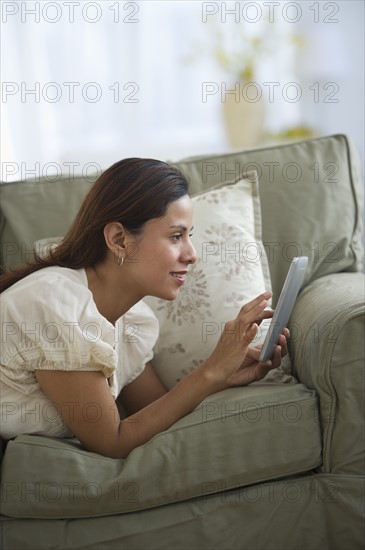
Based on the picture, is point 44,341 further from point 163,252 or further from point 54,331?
point 163,252

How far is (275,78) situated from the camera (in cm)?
389

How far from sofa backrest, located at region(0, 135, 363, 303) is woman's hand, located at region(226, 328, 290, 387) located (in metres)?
0.34

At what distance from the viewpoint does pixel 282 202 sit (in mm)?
1889

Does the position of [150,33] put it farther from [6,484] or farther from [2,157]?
[6,484]

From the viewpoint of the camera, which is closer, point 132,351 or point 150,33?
point 132,351

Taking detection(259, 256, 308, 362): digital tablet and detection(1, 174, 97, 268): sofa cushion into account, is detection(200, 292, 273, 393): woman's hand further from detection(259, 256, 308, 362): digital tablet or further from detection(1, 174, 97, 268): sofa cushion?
detection(1, 174, 97, 268): sofa cushion

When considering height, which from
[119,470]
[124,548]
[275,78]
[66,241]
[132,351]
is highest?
[275,78]

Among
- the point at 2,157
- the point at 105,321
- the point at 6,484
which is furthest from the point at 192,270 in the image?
the point at 2,157

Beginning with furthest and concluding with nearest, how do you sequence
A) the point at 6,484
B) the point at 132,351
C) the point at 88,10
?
the point at 88,10 → the point at 132,351 → the point at 6,484

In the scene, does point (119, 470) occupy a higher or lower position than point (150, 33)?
lower

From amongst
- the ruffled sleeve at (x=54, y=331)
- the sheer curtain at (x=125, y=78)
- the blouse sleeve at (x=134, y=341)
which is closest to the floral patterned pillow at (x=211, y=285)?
the blouse sleeve at (x=134, y=341)

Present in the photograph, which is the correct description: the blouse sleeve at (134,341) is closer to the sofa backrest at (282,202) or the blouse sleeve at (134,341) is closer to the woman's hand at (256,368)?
the woman's hand at (256,368)

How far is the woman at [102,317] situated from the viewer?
1368 millimetres

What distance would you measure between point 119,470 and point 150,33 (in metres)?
2.93
